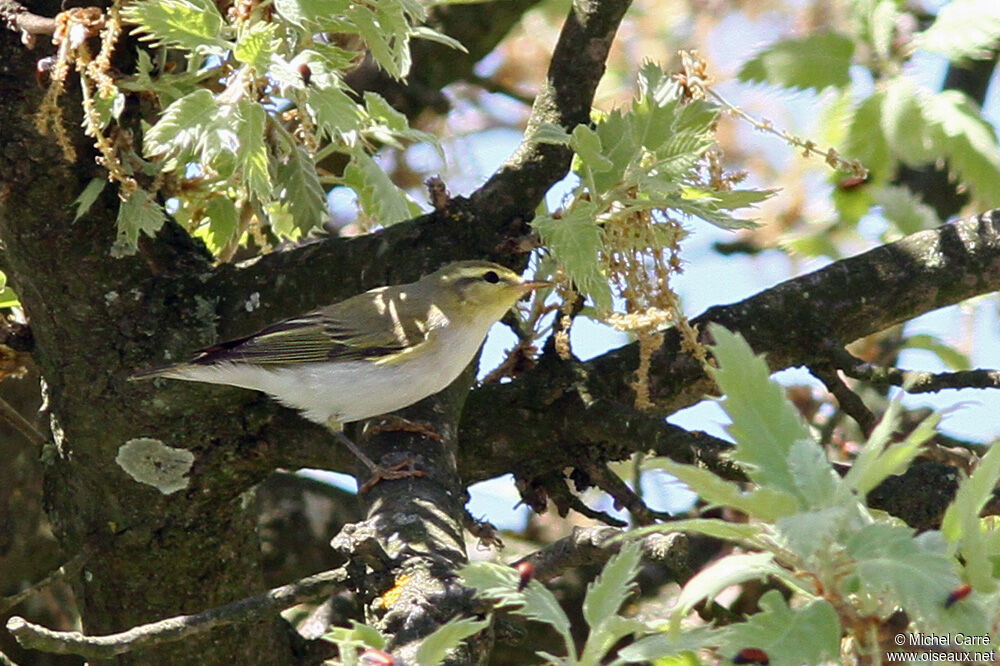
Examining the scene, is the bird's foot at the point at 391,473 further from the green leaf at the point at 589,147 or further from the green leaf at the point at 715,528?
the green leaf at the point at 715,528

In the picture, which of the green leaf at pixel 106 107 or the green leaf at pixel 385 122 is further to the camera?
the green leaf at pixel 385 122

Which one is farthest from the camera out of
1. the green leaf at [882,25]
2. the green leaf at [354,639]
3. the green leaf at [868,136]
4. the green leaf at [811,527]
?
the green leaf at [868,136]

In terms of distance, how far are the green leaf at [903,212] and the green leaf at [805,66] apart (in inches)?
34.7

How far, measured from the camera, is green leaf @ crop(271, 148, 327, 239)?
9.70 feet

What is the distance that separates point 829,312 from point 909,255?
0.30 meters

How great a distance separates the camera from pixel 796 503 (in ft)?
4.55

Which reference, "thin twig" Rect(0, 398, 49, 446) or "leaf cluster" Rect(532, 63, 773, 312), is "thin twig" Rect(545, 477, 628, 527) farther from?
"thin twig" Rect(0, 398, 49, 446)

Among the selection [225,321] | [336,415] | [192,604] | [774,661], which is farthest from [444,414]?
[774,661]

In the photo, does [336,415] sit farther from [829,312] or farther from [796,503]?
[796,503]

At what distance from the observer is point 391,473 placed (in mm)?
2734

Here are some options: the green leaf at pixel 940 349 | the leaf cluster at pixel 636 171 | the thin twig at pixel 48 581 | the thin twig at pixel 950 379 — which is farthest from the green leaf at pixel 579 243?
the green leaf at pixel 940 349

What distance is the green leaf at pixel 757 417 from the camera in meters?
1.42

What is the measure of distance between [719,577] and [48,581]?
192 centimetres

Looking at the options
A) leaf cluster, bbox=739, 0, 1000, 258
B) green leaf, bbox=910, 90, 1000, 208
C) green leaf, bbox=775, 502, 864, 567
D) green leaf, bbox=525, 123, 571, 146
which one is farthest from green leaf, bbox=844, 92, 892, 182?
green leaf, bbox=775, 502, 864, 567
